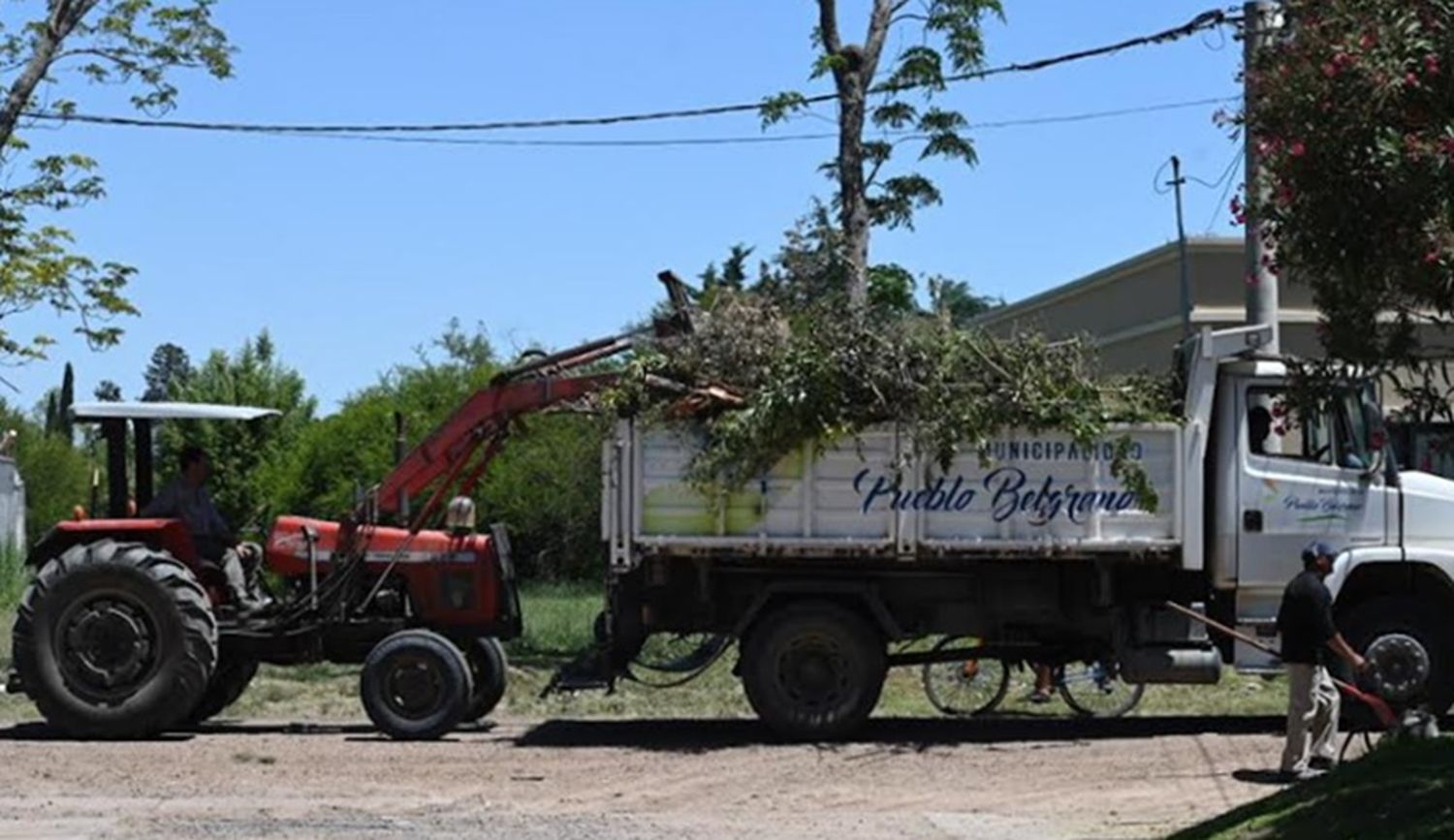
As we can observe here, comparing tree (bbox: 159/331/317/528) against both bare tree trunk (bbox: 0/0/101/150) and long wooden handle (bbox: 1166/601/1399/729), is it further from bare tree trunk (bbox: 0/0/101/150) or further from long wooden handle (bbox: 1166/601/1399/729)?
long wooden handle (bbox: 1166/601/1399/729)

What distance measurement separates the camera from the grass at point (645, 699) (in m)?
19.8

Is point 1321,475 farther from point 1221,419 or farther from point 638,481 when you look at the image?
point 638,481

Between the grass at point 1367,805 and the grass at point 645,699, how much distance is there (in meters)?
7.25

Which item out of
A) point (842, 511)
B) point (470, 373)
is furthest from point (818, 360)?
point (470, 373)

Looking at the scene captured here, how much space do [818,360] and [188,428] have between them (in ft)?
35.7

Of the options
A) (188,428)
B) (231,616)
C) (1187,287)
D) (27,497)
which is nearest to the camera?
(231,616)

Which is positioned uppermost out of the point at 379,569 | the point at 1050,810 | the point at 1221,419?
the point at 1221,419

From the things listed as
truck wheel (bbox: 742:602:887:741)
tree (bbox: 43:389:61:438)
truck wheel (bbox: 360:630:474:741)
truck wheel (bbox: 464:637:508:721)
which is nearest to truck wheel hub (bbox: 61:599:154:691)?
truck wheel (bbox: 360:630:474:741)

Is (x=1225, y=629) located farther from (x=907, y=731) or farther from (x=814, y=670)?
(x=814, y=670)

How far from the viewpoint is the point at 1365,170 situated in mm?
9938

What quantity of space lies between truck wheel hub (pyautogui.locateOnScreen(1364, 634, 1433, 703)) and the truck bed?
175 cm

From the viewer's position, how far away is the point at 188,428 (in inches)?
1000

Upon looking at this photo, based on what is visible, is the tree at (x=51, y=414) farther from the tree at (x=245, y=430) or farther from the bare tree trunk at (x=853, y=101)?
the bare tree trunk at (x=853, y=101)

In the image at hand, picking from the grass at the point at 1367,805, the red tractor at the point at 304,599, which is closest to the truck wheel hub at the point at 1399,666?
the grass at the point at 1367,805
